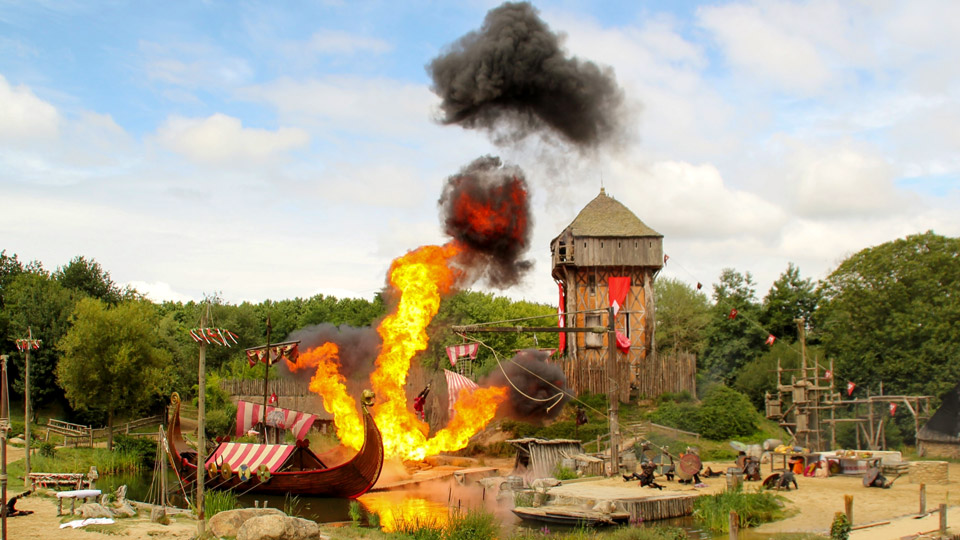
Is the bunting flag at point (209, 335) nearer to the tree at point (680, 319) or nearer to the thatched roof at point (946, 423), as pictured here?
the thatched roof at point (946, 423)

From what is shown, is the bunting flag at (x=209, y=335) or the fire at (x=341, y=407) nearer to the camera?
the bunting flag at (x=209, y=335)

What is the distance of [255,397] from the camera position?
50.0m

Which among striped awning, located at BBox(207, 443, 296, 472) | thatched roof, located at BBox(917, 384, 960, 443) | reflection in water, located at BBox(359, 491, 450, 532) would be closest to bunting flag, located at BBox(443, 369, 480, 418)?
reflection in water, located at BBox(359, 491, 450, 532)

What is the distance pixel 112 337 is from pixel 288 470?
17.9 m

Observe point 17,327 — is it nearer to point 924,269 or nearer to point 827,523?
point 827,523

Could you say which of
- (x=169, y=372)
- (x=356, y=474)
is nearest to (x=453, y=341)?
(x=169, y=372)

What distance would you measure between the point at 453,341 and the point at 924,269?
3372 centimetres

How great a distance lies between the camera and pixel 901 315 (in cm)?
3869

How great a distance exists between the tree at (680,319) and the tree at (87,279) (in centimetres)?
4319

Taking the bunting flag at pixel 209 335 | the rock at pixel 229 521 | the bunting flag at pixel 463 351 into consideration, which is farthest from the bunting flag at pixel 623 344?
the rock at pixel 229 521

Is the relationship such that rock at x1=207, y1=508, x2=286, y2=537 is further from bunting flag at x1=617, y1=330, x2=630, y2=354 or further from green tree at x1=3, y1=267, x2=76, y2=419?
green tree at x1=3, y1=267, x2=76, y2=419

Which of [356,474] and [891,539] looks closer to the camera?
[891,539]

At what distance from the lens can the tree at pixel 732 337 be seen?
56312mm

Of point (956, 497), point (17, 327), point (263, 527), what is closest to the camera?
point (263, 527)
